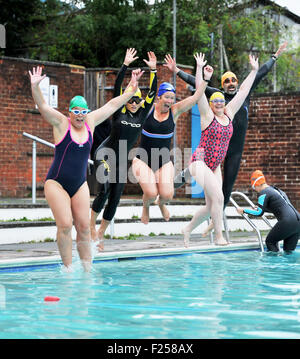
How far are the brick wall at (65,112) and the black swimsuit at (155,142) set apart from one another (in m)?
7.42

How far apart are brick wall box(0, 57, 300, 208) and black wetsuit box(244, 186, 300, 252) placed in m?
7.54

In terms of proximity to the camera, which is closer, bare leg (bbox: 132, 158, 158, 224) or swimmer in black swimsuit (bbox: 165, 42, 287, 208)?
bare leg (bbox: 132, 158, 158, 224)

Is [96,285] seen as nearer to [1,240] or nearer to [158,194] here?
[158,194]

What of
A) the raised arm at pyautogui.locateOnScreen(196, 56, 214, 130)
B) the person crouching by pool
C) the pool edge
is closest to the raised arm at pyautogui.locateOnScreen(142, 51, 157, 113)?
the raised arm at pyautogui.locateOnScreen(196, 56, 214, 130)

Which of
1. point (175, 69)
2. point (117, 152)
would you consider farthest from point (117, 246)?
point (175, 69)

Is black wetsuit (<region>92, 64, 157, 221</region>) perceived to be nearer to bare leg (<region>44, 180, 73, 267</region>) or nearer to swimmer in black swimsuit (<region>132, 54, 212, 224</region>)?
swimmer in black swimsuit (<region>132, 54, 212, 224</region>)

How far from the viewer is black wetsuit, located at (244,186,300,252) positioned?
1010 centimetres

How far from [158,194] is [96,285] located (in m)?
2.91

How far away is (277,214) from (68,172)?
166 inches

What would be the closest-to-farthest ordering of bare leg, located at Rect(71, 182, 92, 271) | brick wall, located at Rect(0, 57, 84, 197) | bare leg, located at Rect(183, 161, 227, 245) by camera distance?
bare leg, located at Rect(71, 182, 92, 271) < bare leg, located at Rect(183, 161, 227, 245) < brick wall, located at Rect(0, 57, 84, 197)

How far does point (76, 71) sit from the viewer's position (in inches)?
696

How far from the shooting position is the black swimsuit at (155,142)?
9.33 metres

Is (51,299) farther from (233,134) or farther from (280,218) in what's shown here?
(233,134)

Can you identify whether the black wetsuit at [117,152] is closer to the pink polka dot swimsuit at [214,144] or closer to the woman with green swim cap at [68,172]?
the pink polka dot swimsuit at [214,144]
